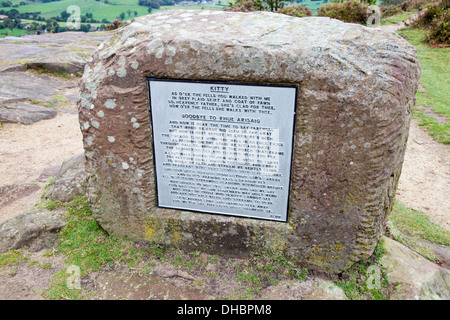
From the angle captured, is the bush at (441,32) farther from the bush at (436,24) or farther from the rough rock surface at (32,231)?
Answer: the rough rock surface at (32,231)

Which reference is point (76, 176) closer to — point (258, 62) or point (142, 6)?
point (258, 62)

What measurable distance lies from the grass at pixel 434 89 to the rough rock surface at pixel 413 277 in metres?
5.06

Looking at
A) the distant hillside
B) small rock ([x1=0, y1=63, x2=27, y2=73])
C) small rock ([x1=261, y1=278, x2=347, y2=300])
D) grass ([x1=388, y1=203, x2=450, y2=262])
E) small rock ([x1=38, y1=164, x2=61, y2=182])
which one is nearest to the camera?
small rock ([x1=261, y1=278, x2=347, y2=300])

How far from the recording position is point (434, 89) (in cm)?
1043

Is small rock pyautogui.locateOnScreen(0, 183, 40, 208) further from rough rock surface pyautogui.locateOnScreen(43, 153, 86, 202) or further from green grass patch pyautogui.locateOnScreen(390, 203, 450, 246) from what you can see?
green grass patch pyautogui.locateOnScreen(390, 203, 450, 246)

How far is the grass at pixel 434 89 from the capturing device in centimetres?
780

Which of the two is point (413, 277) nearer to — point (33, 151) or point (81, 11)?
point (33, 151)

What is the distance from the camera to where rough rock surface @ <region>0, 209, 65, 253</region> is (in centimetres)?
368

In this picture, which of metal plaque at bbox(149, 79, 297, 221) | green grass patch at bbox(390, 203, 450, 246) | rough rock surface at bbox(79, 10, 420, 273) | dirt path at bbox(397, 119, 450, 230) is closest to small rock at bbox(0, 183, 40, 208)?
rough rock surface at bbox(79, 10, 420, 273)

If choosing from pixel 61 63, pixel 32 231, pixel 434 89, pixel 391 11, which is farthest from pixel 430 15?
pixel 32 231

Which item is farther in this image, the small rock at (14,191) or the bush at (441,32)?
the bush at (441,32)

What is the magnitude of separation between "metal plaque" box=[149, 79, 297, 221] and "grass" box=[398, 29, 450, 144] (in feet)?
20.1

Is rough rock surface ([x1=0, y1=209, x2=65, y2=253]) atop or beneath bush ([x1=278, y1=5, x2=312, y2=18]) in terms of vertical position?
beneath

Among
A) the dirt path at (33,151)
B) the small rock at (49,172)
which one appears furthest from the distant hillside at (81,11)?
the small rock at (49,172)
